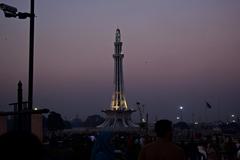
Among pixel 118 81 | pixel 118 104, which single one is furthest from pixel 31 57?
pixel 118 104

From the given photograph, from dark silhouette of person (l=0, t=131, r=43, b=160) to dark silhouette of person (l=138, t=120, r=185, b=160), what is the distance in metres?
4.25

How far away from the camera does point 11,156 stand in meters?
2.83

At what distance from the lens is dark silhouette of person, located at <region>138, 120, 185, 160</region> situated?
6.96 metres

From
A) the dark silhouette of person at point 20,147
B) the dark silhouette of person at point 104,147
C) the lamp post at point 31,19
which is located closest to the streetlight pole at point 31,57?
the lamp post at point 31,19

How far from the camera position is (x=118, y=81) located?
5133 inches

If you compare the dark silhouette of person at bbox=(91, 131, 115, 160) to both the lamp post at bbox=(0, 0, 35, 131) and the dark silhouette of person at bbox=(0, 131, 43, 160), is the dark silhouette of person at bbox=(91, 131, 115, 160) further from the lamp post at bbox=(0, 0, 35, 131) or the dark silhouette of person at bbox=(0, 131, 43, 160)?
the dark silhouette of person at bbox=(0, 131, 43, 160)

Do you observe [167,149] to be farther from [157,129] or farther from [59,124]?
[59,124]

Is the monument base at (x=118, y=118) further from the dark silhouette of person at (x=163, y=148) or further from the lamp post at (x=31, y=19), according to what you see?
the dark silhouette of person at (x=163, y=148)

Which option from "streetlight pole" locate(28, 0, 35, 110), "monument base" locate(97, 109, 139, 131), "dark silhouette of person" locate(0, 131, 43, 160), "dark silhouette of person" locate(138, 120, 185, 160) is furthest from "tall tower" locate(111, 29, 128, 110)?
"dark silhouette of person" locate(0, 131, 43, 160)

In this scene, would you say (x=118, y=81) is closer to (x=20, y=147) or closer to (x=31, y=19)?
(x=31, y=19)

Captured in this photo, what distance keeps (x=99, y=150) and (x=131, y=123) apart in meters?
125

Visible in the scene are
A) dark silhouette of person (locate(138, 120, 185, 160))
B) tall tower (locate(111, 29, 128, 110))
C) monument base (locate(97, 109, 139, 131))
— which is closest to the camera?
dark silhouette of person (locate(138, 120, 185, 160))

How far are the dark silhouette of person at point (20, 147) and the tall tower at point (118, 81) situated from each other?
126553 mm

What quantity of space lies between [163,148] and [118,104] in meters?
126
